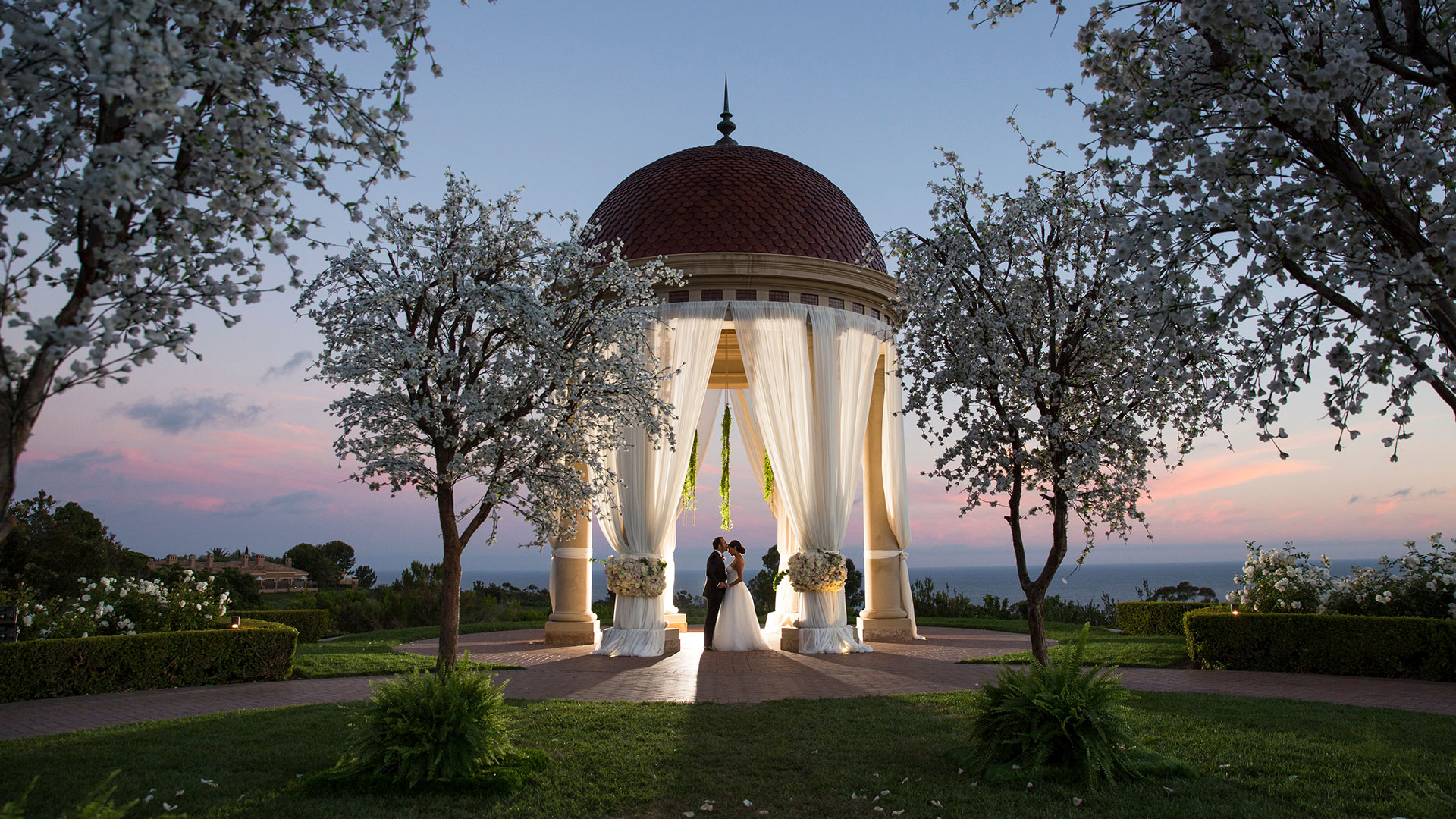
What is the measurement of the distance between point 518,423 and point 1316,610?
32.9 feet

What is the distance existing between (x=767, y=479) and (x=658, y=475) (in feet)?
12.3

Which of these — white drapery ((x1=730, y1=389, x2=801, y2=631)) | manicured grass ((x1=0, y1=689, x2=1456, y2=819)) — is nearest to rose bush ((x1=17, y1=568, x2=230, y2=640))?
manicured grass ((x1=0, y1=689, x2=1456, y2=819))

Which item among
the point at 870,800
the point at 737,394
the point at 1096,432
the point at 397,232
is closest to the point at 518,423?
the point at 397,232

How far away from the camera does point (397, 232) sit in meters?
7.22

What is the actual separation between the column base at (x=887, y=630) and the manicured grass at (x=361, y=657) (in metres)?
6.27

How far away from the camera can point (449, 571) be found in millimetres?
7371

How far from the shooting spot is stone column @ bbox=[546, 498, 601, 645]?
44.3 feet

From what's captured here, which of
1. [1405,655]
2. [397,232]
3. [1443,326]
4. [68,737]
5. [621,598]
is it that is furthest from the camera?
[621,598]

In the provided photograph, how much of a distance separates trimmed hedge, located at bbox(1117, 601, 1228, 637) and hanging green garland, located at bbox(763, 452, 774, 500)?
629 centimetres

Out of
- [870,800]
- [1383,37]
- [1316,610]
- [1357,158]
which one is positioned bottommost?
[870,800]

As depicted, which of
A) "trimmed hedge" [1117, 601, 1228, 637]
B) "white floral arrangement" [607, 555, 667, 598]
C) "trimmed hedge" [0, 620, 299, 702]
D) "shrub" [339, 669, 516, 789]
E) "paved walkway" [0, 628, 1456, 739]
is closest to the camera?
"shrub" [339, 669, 516, 789]

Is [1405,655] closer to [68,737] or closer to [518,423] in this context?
[518,423]

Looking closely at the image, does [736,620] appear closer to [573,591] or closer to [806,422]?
[573,591]

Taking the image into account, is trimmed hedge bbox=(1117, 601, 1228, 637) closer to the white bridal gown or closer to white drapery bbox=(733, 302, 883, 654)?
white drapery bbox=(733, 302, 883, 654)
